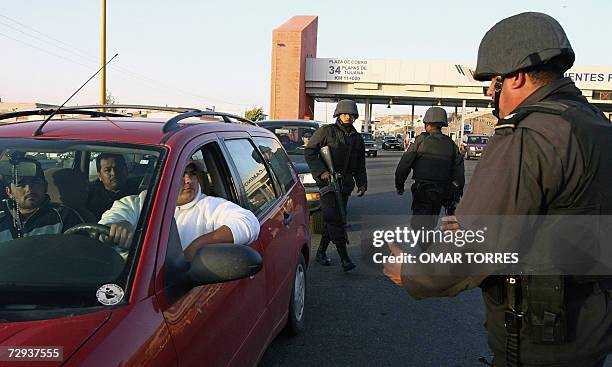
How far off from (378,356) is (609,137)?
2563mm

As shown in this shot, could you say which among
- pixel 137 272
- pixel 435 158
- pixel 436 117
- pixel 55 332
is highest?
pixel 436 117

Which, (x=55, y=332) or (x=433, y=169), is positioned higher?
(x=433, y=169)

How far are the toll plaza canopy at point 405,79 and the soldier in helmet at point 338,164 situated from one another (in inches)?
1243

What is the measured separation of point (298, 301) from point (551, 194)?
277cm

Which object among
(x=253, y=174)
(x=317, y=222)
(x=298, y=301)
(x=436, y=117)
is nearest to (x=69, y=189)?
(x=253, y=174)

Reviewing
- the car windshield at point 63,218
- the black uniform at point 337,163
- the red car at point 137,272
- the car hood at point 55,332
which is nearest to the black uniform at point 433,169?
the black uniform at point 337,163

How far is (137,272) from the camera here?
6.14ft

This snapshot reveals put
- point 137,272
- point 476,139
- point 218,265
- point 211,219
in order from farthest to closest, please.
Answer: point 476,139 < point 211,219 < point 218,265 < point 137,272

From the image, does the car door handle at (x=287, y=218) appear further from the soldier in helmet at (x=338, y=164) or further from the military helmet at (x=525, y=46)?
the military helmet at (x=525, y=46)

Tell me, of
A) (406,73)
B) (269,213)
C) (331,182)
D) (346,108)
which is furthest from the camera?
(406,73)

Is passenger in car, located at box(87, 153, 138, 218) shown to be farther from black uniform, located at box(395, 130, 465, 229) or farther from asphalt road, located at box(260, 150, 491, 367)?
black uniform, located at box(395, 130, 465, 229)

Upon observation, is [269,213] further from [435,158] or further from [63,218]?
[435,158]

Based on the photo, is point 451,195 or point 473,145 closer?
point 451,195

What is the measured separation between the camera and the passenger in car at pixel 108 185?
2295 mm
